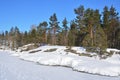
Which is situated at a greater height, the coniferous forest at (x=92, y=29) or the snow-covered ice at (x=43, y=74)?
the coniferous forest at (x=92, y=29)

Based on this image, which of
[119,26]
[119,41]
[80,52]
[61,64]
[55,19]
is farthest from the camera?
[55,19]

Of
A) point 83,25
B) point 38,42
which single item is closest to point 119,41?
point 83,25

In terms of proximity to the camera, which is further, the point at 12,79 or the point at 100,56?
the point at 100,56

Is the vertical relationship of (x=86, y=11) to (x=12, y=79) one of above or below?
above


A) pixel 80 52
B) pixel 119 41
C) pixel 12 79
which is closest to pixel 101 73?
pixel 12 79

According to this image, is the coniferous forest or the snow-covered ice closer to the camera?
the snow-covered ice

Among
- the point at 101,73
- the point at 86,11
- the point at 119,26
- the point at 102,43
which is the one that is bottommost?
the point at 101,73

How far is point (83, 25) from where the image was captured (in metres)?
53.6

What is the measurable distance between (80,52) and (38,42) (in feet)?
108

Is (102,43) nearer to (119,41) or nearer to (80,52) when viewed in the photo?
(80,52)

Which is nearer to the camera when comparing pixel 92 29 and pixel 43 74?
pixel 43 74

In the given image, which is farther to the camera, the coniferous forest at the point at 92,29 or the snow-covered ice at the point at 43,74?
the coniferous forest at the point at 92,29

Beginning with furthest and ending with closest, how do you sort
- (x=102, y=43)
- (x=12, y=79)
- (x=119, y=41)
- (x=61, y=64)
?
(x=119, y=41)
(x=102, y=43)
(x=61, y=64)
(x=12, y=79)

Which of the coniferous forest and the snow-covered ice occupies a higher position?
the coniferous forest
